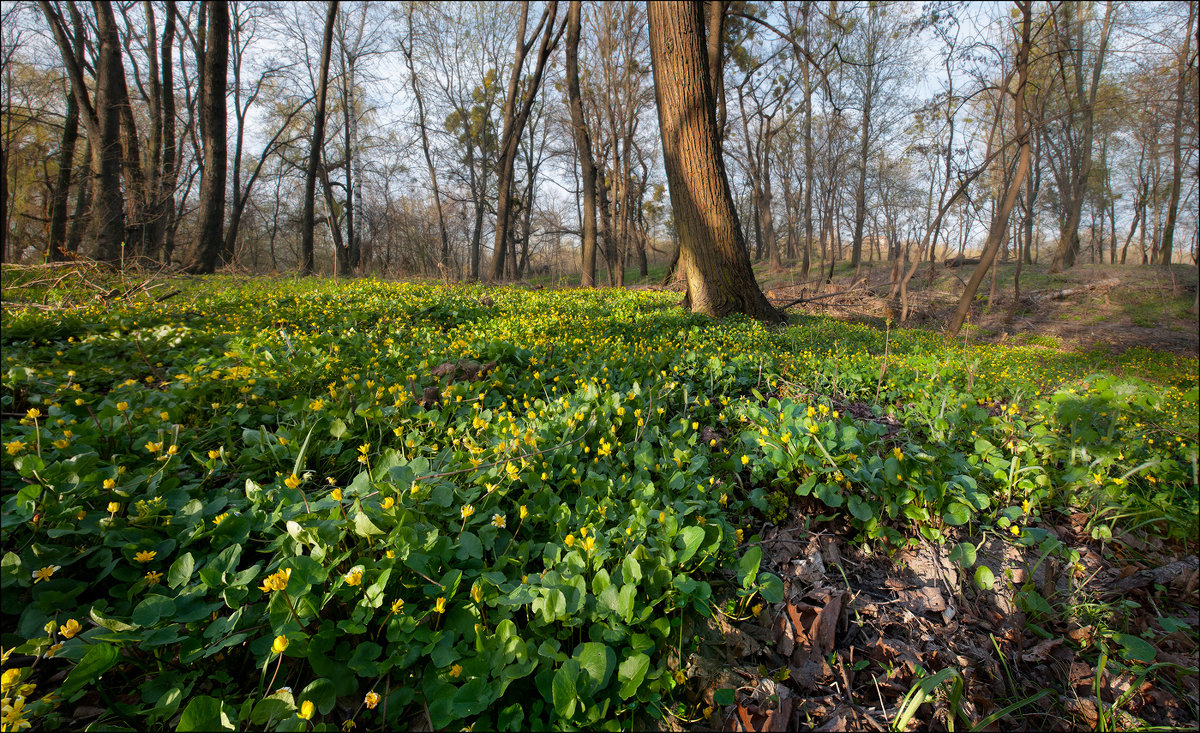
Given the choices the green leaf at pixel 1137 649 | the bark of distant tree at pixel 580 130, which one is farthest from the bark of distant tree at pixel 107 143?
the green leaf at pixel 1137 649

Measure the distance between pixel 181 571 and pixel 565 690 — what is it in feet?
3.81

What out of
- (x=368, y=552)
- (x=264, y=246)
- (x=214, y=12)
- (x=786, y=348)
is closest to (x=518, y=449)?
(x=368, y=552)

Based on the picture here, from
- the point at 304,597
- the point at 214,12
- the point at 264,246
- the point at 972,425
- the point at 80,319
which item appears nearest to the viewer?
the point at 304,597

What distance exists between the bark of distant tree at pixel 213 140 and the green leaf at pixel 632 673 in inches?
413

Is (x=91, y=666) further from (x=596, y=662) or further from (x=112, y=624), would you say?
(x=596, y=662)

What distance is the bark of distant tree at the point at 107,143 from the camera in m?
7.40

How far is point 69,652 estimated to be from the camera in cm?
109

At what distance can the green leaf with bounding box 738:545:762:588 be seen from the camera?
4.68ft

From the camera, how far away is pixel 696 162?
5.86m

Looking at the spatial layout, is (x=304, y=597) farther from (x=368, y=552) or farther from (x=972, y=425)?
(x=972, y=425)

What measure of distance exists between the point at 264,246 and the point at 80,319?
1439 inches

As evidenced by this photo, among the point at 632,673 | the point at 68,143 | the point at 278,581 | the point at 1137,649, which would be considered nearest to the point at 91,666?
the point at 278,581

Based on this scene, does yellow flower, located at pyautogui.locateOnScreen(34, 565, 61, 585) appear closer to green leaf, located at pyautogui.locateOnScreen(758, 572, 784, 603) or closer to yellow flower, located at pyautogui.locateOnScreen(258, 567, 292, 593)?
yellow flower, located at pyautogui.locateOnScreen(258, 567, 292, 593)

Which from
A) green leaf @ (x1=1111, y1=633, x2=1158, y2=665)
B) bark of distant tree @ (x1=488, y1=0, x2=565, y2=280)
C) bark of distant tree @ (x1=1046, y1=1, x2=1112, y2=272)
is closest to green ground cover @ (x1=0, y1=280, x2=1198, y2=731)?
green leaf @ (x1=1111, y1=633, x2=1158, y2=665)
